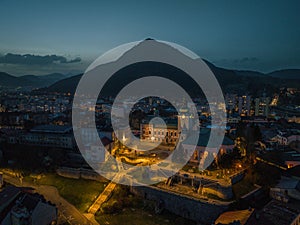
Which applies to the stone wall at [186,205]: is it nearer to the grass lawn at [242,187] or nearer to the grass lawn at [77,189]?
the grass lawn at [242,187]

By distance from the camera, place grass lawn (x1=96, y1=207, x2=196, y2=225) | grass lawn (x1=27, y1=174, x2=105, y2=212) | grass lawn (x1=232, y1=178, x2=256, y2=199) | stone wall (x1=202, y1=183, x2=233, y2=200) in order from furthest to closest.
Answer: grass lawn (x1=27, y1=174, x2=105, y2=212) → grass lawn (x1=232, y1=178, x2=256, y2=199) → stone wall (x1=202, y1=183, x2=233, y2=200) → grass lawn (x1=96, y1=207, x2=196, y2=225)

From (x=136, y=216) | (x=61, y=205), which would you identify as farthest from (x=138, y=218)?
(x=61, y=205)

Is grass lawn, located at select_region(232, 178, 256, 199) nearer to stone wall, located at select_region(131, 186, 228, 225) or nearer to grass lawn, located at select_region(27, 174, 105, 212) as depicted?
stone wall, located at select_region(131, 186, 228, 225)

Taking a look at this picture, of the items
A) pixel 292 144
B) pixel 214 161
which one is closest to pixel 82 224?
pixel 214 161

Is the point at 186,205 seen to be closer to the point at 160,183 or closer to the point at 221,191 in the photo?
the point at 221,191

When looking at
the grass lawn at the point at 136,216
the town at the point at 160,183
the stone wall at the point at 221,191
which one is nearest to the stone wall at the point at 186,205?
the town at the point at 160,183

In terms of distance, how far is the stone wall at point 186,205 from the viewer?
8711 mm

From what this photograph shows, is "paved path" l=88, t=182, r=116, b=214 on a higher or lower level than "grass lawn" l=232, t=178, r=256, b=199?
lower

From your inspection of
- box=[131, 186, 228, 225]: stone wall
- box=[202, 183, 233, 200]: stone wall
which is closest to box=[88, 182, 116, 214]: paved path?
box=[131, 186, 228, 225]: stone wall

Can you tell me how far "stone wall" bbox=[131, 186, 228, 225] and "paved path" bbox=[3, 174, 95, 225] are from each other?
2683mm

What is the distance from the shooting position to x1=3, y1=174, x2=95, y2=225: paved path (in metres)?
8.63

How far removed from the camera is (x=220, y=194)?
30.2ft

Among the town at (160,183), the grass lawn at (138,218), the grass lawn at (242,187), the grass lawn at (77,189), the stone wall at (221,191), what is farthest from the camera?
the grass lawn at (77,189)

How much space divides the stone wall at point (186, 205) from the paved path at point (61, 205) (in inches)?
106
